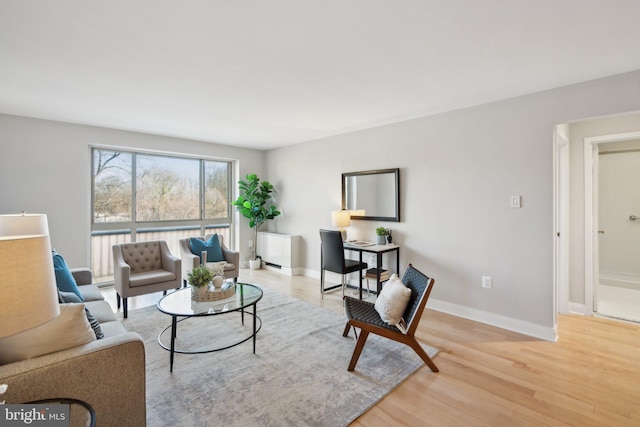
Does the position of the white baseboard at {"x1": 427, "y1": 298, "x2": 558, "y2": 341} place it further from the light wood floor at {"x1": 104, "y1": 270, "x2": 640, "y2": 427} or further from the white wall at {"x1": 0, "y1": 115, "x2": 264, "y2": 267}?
the white wall at {"x1": 0, "y1": 115, "x2": 264, "y2": 267}

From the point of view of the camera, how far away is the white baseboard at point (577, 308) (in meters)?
3.57

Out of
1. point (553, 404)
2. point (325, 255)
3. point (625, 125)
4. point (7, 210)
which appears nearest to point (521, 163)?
point (625, 125)

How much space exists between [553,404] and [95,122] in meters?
5.66

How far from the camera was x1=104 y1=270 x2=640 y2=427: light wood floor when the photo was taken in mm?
1893

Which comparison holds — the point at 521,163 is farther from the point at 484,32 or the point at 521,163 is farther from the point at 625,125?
the point at 484,32

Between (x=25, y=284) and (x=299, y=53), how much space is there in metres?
2.10

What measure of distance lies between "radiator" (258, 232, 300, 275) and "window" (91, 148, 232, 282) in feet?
2.53

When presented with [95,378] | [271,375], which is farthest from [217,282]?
[95,378]

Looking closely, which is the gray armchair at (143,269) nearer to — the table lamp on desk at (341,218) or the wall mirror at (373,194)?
the table lamp on desk at (341,218)

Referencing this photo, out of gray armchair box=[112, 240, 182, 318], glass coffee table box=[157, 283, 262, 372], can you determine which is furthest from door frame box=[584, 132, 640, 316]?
gray armchair box=[112, 240, 182, 318]

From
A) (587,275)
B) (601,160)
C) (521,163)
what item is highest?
(601,160)

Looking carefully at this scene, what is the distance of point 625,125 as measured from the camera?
3250mm

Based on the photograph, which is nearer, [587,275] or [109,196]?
[587,275]

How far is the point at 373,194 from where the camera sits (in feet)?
14.4
